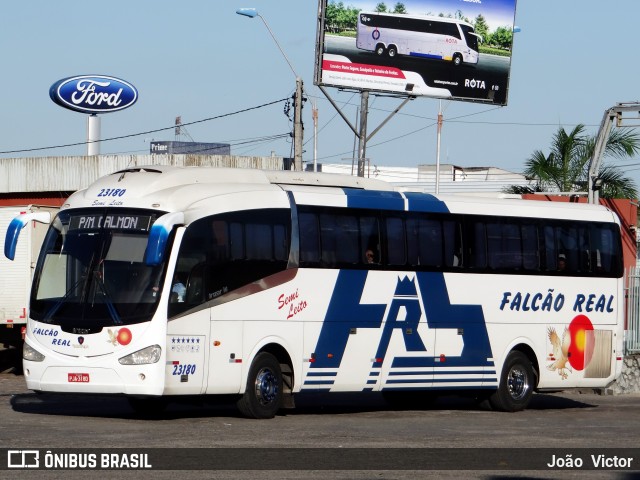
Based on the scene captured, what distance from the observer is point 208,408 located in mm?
21859

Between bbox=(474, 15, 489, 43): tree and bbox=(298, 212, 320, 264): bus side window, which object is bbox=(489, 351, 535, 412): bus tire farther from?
bbox=(474, 15, 489, 43): tree

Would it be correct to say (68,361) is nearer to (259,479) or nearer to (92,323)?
(92,323)

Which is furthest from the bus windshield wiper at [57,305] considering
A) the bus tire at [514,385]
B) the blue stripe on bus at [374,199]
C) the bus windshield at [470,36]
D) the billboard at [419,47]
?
the bus windshield at [470,36]

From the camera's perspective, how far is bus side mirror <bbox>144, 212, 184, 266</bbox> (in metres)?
17.5

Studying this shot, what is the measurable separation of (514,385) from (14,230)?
30.2 ft

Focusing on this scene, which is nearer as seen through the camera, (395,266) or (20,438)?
(20,438)

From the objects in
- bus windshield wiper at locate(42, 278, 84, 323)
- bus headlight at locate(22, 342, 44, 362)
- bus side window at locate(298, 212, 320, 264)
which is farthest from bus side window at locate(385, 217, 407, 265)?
bus headlight at locate(22, 342, 44, 362)

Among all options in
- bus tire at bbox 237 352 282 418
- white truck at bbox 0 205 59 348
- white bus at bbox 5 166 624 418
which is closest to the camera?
white bus at bbox 5 166 624 418

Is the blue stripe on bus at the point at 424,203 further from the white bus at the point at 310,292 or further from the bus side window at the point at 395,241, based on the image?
the bus side window at the point at 395,241

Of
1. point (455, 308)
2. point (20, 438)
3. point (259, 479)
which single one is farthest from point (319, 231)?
point (259, 479)

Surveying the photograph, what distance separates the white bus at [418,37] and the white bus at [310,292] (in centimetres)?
1844

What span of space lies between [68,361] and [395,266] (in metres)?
5.70

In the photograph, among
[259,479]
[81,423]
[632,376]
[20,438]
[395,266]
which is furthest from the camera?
[632,376]

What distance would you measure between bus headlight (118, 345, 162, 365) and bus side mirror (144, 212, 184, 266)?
Answer: 1.14m
